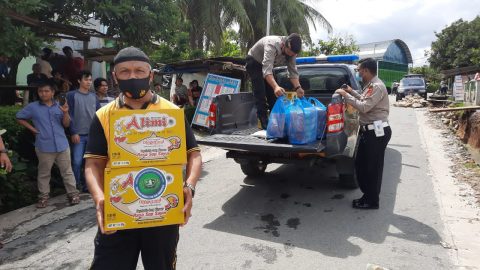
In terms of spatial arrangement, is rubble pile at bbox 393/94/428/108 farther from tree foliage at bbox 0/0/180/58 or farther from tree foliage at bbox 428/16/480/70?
tree foliage at bbox 0/0/180/58

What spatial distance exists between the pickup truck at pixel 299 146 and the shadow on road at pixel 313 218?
16.9 inches

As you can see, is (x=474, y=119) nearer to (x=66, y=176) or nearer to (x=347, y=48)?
(x=66, y=176)

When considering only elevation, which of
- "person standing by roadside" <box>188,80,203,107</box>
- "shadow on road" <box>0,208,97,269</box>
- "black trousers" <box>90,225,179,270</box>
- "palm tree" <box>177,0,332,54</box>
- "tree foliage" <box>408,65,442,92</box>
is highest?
"palm tree" <box>177,0,332,54</box>

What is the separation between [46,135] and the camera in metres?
4.92

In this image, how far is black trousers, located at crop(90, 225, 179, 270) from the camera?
2.04m

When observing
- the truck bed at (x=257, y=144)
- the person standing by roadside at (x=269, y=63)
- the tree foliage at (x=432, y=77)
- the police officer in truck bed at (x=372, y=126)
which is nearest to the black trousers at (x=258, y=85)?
the person standing by roadside at (x=269, y=63)

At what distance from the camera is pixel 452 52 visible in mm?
37531

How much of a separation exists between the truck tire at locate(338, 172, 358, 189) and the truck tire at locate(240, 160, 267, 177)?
1.17m

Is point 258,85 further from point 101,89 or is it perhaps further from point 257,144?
point 101,89

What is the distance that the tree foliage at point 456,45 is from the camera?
114ft

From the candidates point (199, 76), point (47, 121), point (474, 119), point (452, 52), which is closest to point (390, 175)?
point (474, 119)

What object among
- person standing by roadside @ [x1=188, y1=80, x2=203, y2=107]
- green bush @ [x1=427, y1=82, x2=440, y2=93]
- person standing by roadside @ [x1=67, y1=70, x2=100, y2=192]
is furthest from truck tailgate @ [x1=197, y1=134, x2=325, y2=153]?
green bush @ [x1=427, y1=82, x2=440, y2=93]

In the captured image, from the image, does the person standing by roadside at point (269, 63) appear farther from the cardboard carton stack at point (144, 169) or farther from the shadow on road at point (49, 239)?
the cardboard carton stack at point (144, 169)

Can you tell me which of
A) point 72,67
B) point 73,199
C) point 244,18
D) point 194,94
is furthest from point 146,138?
point 244,18
